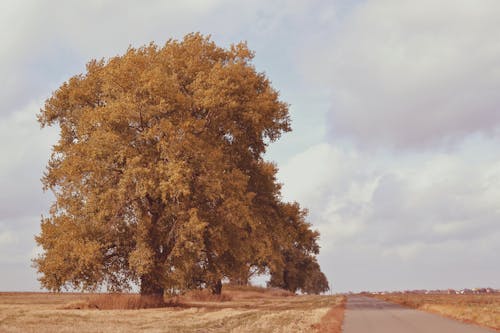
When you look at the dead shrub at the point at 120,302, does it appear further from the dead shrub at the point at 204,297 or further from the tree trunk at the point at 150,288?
the dead shrub at the point at 204,297

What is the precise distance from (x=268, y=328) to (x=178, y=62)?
78.2 ft

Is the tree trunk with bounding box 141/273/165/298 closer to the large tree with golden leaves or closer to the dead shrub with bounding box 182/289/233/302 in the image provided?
the large tree with golden leaves

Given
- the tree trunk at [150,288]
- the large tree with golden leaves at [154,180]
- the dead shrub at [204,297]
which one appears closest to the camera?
the large tree with golden leaves at [154,180]

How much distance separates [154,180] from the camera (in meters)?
37.1

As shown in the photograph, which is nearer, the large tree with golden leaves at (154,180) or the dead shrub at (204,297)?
the large tree with golden leaves at (154,180)

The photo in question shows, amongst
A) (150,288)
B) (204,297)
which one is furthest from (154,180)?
(204,297)

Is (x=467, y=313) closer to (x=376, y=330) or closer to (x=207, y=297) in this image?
(x=376, y=330)

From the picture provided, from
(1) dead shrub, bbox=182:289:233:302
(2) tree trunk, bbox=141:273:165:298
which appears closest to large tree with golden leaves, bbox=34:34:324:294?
(2) tree trunk, bbox=141:273:165:298

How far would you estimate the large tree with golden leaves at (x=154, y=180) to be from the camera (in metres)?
37.4

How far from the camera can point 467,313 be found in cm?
3167

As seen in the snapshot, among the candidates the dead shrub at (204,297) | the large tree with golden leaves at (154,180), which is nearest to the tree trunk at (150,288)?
the large tree with golden leaves at (154,180)

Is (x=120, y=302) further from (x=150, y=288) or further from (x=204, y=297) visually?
(x=204, y=297)

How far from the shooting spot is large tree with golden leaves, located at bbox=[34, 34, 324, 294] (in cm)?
3738

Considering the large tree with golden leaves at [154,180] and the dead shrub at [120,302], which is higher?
the large tree with golden leaves at [154,180]
